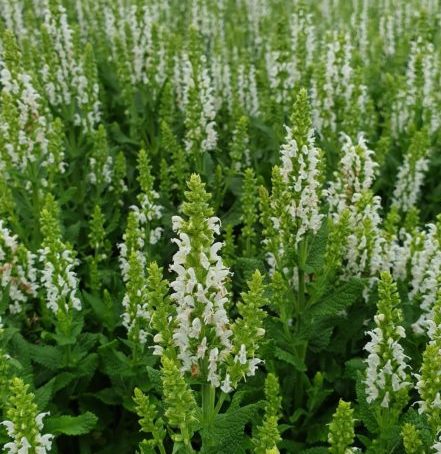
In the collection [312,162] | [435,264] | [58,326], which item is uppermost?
[312,162]

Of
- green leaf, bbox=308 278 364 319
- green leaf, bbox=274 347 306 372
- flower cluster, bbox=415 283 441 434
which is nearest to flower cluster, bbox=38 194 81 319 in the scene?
green leaf, bbox=274 347 306 372

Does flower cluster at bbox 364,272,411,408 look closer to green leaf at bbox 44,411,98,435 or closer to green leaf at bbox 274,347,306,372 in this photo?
green leaf at bbox 274,347,306,372

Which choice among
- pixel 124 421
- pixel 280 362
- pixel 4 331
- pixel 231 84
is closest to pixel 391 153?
pixel 231 84

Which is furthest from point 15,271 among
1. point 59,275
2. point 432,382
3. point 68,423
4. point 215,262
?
point 432,382

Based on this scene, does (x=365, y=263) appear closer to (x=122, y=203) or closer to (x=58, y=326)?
(x=58, y=326)

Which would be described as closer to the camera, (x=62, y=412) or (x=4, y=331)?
(x=4, y=331)

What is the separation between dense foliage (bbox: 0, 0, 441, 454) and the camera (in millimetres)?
3035

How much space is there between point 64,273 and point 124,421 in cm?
126

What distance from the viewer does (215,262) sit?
9.78ft

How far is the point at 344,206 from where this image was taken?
4.69 meters

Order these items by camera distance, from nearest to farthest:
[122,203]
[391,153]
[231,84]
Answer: [122,203], [391,153], [231,84]

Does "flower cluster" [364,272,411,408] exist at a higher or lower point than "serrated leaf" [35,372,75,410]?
higher

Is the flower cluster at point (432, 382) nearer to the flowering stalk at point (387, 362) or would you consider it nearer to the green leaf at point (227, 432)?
the flowering stalk at point (387, 362)

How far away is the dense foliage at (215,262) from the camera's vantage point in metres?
3.04
